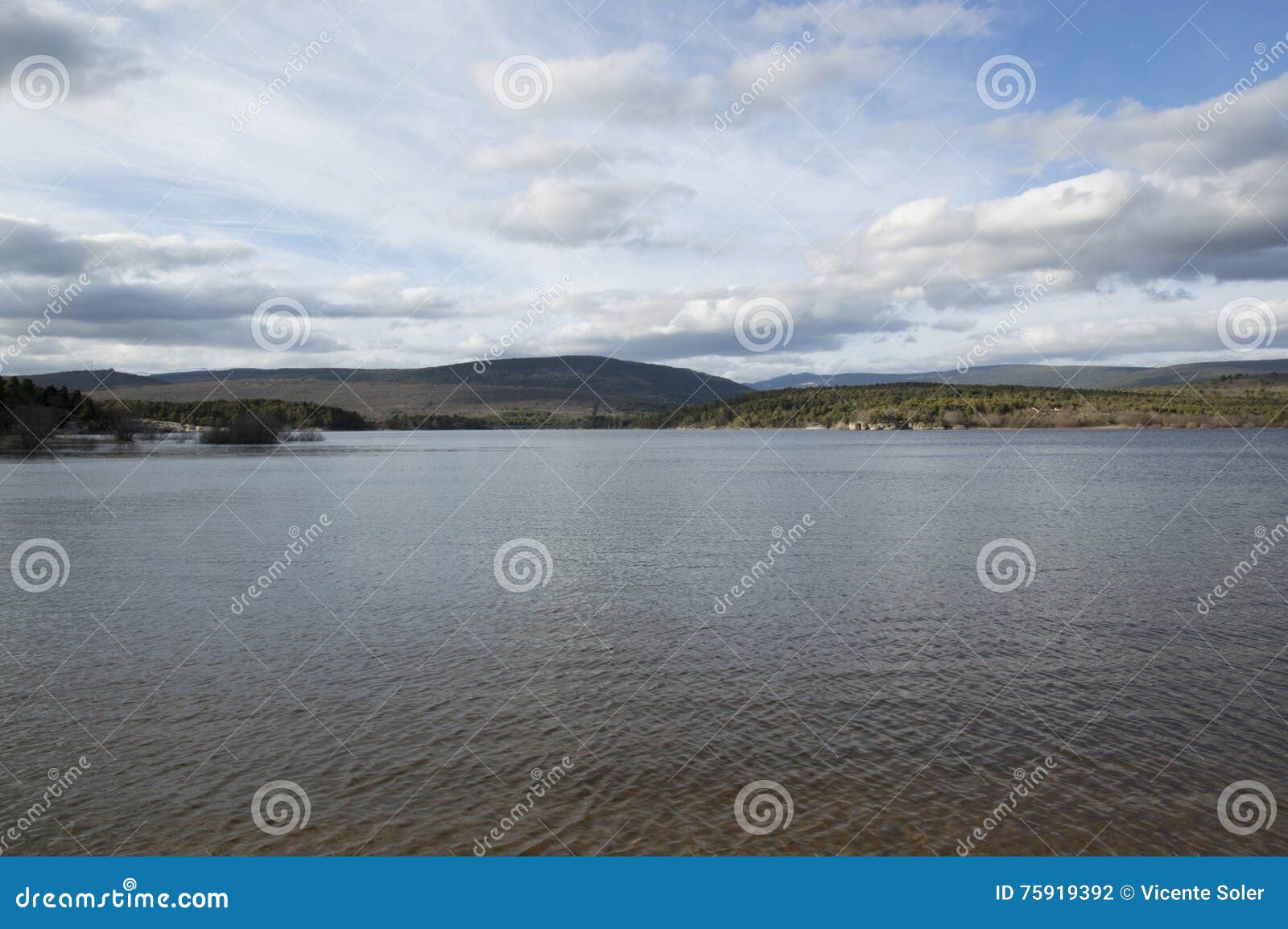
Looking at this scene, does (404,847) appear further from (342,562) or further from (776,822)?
(342,562)

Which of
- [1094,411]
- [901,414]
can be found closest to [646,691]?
[901,414]

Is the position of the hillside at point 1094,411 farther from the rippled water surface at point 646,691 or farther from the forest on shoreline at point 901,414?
the rippled water surface at point 646,691

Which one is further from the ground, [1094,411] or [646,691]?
[1094,411]

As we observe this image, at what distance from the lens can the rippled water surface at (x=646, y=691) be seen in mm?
9781

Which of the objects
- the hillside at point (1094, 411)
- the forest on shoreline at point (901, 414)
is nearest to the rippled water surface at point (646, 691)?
the forest on shoreline at point (901, 414)

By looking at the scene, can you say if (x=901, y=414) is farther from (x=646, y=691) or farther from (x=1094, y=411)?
(x=646, y=691)

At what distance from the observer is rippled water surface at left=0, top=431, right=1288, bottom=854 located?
9781 millimetres

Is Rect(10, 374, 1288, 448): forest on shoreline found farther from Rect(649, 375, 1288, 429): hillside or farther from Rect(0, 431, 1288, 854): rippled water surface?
Rect(0, 431, 1288, 854): rippled water surface

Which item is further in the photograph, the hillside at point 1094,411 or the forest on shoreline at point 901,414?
the hillside at point 1094,411

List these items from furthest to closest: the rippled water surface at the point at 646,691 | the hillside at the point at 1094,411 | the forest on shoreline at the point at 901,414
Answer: the hillside at the point at 1094,411 < the forest on shoreline at the point at 901,414 < the rippled water surface at the point at 646,691

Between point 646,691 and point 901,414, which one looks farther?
point 901,414

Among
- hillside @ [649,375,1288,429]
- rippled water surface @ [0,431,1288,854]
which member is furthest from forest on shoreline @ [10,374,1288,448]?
rippled water surface @ [0,431,1288,854]

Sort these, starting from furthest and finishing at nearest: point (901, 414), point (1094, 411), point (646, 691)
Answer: point (901, 414) < point (1094, 411) < point (646, 691)

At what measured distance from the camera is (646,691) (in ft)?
47.3
